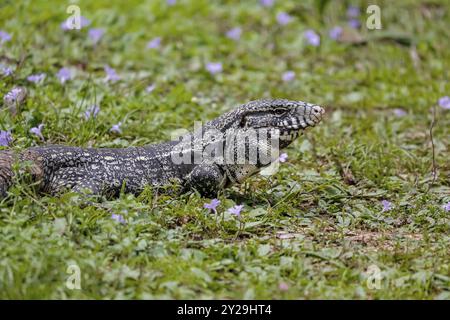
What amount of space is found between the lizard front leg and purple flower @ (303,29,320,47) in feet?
18.5

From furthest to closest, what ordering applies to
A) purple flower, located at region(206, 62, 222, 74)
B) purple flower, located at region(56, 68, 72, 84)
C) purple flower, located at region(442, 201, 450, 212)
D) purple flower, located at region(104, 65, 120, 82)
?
purple flower, located at region(206, 62, 222, 74), purple flower, located at region(104, 65, 120, 82), purple flower, located at region(56, 68, 72, 84), purple flower, located at region(442, 201, 450, 212)

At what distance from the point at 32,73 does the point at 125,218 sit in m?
4.26

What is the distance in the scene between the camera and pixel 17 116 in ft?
28.5

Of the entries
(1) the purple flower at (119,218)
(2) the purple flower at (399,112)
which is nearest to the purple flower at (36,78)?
(1) the purple flower at (119,218)

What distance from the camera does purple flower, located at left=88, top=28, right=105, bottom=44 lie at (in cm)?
1182

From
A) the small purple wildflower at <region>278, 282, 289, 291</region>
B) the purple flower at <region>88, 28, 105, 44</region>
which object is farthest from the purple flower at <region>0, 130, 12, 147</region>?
the purple flower at <region>88, 28, 105, 44</region>

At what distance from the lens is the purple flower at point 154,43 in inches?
478

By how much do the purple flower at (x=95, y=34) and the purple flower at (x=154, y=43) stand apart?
29.0 inches

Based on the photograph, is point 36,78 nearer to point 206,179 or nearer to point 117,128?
point 117,128

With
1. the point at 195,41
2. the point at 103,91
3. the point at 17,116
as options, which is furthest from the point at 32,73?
the point at 195,41

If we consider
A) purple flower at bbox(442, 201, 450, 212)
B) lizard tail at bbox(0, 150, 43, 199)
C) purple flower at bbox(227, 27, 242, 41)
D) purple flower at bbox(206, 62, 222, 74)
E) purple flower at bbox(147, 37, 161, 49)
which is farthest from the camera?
purple flower at bbox(227, 27, 242, 41)

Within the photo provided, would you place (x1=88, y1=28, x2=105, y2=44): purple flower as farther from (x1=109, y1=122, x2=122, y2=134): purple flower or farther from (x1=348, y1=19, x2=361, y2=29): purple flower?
(x1=348, y1=19, x2=361, y2=29): purple flower

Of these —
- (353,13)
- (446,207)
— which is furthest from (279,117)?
Answer: (353,13)

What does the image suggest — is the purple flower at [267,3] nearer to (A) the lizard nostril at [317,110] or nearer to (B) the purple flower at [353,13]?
(B) the purple flower at [353,13]
